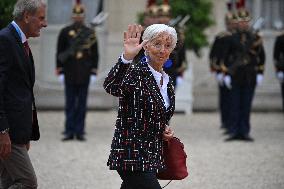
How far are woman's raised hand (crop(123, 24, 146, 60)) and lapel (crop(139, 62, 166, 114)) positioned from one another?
19 cm

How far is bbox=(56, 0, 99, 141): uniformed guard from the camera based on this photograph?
1338 centimetres

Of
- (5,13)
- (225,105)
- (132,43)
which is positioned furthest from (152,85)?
(225,105)

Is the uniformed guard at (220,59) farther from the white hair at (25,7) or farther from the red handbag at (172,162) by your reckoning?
the red handbag at (172,162)

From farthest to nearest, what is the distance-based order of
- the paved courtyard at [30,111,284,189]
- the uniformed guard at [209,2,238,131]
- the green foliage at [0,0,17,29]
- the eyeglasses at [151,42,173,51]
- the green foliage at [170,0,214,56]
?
1. the green foliage at [170,0,214,56]
2. the uniformed guard at [209,2,238,131]
3. the green foliage at [0,0,17,29]
4. the paved courtyard at [30,111,284,189]
5. the eyeglasses at [151,42,173,51]

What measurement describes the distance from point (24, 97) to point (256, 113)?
13.3 metres

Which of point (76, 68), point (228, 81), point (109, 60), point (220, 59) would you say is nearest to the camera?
point (76, 68)

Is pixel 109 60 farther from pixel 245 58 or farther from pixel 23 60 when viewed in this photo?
pixel 23 60

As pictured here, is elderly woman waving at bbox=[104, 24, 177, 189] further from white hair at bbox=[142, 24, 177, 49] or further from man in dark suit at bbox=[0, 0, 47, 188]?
man in dark suit at bbox=[0, 0, 47, 188]

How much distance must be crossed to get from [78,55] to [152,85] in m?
8.00

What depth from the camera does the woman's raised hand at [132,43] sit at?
5.46 metres

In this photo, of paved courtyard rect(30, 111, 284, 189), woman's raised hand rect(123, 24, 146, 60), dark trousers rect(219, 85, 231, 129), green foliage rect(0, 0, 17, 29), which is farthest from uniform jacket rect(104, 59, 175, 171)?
dark trousers rect(219, 85, 231, 129)

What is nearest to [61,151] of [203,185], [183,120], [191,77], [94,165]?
[94,165]

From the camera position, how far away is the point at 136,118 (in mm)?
5641

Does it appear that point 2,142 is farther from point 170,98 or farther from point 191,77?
point 191,77
